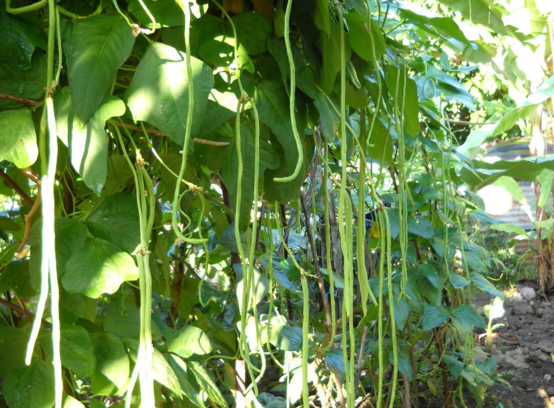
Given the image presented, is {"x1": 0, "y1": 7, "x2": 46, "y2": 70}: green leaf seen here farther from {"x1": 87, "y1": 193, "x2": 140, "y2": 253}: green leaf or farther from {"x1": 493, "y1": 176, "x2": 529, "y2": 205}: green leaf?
{"x1": 493, "y1": 176, "x2": 529, "y2": 205}: green leaf

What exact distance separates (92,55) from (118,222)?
0.16 meters

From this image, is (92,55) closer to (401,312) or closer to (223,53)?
Result: (223,53)

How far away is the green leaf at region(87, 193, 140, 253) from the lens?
19.2 inches

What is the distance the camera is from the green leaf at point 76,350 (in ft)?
1.57

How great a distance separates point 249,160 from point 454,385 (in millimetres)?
1388

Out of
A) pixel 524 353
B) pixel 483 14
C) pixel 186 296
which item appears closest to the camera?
pixel 186 296

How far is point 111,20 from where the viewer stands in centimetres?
43

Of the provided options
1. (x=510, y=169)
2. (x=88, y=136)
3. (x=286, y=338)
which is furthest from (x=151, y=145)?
(x=510, y=169)

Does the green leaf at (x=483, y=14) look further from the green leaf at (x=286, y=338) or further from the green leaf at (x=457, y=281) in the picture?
the green leaf at (x=286, y=338)

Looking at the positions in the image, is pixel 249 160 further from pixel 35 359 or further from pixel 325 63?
pixel 35 359

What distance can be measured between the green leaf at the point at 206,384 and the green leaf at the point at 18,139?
315mm

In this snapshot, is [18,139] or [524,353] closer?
[18,139]

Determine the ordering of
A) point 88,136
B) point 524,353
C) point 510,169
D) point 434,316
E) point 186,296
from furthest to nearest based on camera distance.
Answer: point 524,353 < point 510,169 < point 434,316 < point 186,296 < point 88,136

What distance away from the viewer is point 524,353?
84.5 inches
